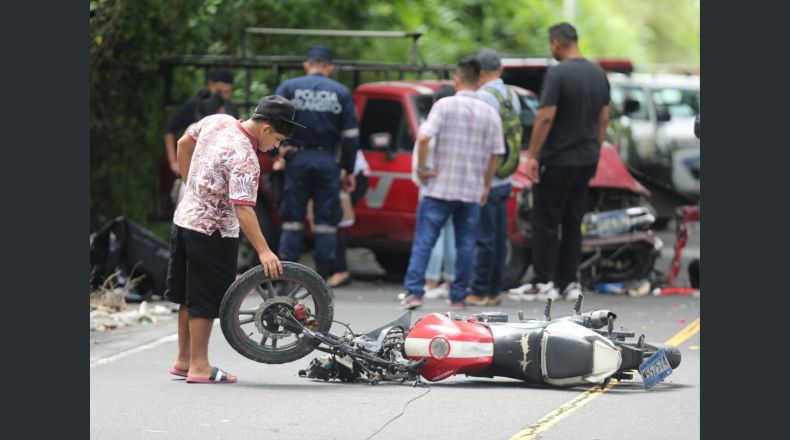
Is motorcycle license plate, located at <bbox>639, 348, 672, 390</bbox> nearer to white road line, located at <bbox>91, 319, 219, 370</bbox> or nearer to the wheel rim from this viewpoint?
the wheel rim

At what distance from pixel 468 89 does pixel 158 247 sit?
2.96 m

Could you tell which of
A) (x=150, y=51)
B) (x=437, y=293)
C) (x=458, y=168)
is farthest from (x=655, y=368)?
(x=150, y=51)

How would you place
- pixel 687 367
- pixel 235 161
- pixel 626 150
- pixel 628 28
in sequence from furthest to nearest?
pixel 628 28, pixel 626 150, pixel 687 367, pixel 235 161

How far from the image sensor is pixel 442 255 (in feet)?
43.3

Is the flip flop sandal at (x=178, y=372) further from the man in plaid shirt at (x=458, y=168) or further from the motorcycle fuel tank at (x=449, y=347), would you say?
the man in plaid shirt at (x=458, y=168)

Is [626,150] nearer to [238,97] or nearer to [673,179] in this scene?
[673,179]

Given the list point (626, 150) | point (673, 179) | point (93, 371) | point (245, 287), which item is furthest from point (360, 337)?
point (673, 179)

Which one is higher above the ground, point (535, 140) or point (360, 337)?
point (535, 140)

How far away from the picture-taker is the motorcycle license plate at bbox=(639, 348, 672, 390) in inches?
323

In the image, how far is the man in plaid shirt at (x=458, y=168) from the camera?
465 inches

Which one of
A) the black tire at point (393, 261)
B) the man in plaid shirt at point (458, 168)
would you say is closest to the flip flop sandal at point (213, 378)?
the man in plaid shirt at point (458, 168)

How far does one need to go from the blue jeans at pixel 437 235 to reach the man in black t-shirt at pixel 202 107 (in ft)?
7.47

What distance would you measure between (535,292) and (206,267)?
15.9ft

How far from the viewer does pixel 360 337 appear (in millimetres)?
8555
